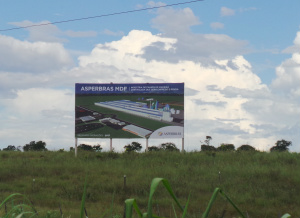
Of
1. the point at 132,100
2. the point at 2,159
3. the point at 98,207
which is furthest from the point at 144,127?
the point at 98,207

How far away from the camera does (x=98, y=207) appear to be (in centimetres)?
1074

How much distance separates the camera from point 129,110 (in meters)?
20.1

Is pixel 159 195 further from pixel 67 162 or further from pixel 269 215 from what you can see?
pixel 67 162

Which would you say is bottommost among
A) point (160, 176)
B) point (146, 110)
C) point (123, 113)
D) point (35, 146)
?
point (160, 176)

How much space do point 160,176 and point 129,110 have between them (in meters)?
6.13

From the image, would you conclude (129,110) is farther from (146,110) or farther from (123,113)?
(146,110)

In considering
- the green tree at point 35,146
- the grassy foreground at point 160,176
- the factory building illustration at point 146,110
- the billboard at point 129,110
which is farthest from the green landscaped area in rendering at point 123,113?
the green tree at point 35,146

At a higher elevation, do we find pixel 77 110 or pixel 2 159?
pixel 77 110

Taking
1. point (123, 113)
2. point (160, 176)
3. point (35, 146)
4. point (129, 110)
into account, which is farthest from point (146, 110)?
point (35, 146)

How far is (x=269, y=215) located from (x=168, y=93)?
10.1 m

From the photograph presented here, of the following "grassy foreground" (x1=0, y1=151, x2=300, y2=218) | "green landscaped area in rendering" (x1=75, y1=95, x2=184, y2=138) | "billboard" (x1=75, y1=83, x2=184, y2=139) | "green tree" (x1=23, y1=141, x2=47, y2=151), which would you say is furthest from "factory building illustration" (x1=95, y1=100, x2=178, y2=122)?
"green tree" (x1=23, y1=141, x2=47, y2=151)

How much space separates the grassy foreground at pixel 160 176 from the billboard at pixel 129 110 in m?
1.66

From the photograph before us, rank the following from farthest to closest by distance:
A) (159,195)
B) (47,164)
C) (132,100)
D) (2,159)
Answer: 1. (132,100)
2. (2,159)
3. (47,164)
4. (159,195)

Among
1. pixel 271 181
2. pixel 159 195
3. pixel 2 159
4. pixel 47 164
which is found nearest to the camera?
pixel 159 195
